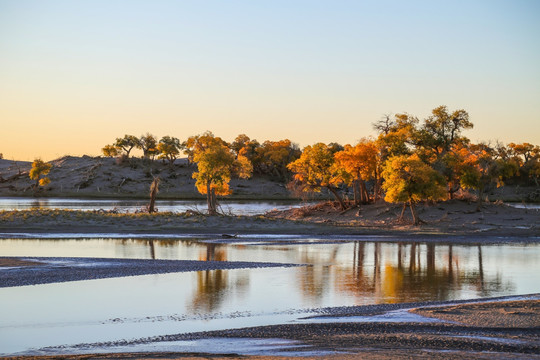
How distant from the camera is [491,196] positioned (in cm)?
10288

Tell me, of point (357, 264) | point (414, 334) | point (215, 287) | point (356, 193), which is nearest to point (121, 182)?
point (356, 193)

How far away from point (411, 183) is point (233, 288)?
3045 cm

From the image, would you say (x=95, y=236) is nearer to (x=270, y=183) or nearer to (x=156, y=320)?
(x=156, y=320)

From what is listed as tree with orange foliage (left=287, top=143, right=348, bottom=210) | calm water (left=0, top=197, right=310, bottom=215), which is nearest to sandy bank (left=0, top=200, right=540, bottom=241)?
tree with orange foliage (left=287, top=143, right=348, bottom=210)

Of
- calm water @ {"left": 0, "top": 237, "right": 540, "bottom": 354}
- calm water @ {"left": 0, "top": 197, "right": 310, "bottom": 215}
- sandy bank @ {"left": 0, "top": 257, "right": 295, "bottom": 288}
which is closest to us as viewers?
calm water @ {"left": 0, "top": 237, "right": 540, "bottom": 354}

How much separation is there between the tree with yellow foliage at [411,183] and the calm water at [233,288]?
13.6 metres

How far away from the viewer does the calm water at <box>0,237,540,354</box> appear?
55.9ft

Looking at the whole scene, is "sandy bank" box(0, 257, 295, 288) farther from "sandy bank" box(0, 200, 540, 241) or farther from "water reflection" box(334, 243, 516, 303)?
"sandy bank" box(0, 200, 540, 241)

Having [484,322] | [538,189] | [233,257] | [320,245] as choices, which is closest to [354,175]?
[320,245]

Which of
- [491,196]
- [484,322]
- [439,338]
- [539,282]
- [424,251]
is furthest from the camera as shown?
[491,196]

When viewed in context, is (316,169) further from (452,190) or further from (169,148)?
(169,148)

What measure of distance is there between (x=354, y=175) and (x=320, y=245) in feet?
73.8

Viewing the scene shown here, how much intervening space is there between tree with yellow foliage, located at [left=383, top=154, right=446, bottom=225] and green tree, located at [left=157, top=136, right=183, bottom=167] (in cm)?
7921

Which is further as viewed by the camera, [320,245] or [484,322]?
[320,245]
